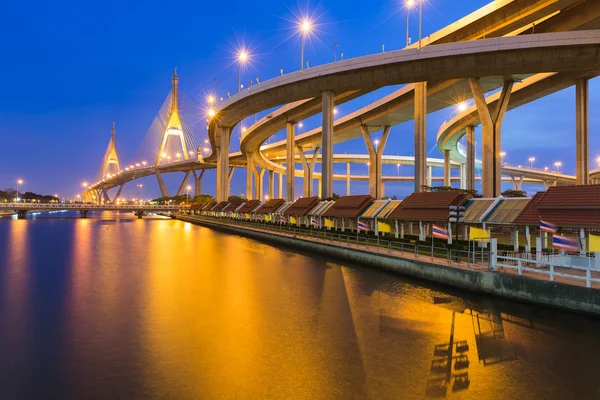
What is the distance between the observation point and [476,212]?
84.8 ft

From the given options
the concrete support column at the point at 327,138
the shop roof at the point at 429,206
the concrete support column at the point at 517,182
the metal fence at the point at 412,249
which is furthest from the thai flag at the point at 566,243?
the concrete support column at the point at 517,182

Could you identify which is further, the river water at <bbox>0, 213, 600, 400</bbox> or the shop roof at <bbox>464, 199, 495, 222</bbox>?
the shop roof at <bbox>464, 199, 495, 222</bbox>

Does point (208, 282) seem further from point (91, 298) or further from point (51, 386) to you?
point (51, 386)

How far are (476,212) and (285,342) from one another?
1766cm

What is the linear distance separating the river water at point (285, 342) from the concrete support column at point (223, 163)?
5916cm

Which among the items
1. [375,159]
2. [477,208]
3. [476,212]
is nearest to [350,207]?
[477,208]

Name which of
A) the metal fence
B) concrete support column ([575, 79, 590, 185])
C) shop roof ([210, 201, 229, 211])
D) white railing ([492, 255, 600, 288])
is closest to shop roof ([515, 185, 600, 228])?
white railing ([492, 255, 600, 288])

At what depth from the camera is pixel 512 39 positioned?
1435 inches

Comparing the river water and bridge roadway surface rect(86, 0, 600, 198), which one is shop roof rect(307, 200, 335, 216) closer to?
bridge roadway surface rect(86, 0, 600, 198)

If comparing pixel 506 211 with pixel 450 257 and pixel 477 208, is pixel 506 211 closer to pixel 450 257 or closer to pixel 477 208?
pixel 477 208

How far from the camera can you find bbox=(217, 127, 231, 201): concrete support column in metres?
80.5

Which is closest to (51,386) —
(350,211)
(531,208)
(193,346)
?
(193,346)

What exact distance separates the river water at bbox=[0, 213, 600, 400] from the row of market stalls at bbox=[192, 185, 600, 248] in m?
5.50

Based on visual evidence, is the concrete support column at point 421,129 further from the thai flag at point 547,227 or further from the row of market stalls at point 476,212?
the thai flag at point 547,227
